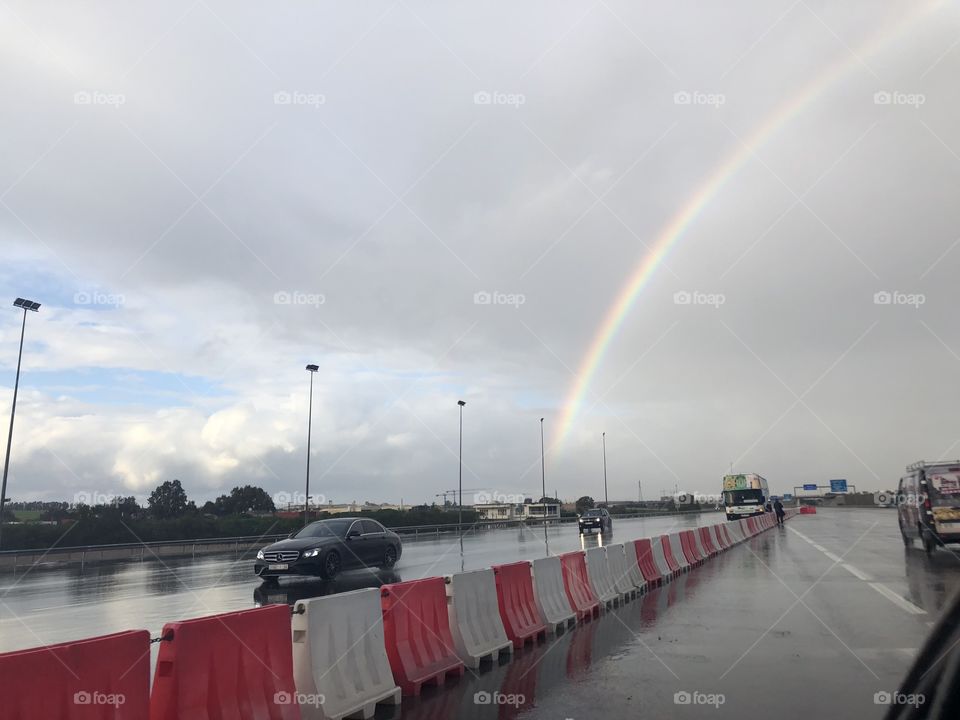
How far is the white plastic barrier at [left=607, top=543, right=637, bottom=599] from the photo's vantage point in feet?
46.7

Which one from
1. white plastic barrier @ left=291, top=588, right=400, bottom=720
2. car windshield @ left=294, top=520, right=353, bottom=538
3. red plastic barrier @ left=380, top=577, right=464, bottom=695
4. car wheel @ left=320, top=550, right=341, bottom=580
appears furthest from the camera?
car windshield @ left=294, top=520, right=353, bottom=538

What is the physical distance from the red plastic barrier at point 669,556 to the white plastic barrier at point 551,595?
749cm

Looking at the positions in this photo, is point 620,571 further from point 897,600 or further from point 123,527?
point 123,527

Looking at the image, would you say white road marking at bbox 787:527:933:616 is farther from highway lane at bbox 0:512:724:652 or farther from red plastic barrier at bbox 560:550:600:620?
highway lane at bbox 0:512:724:652

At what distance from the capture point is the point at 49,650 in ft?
14.1

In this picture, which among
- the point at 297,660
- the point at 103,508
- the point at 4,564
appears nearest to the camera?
the point at 297,660

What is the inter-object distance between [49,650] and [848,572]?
18219 millimetres

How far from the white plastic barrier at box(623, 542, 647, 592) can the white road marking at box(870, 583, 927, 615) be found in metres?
4.44

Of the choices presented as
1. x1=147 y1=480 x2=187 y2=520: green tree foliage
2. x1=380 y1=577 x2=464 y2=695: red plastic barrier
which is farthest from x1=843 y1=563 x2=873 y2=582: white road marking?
x1=147 y1=480 x2=187 y2=520: green tree foliage

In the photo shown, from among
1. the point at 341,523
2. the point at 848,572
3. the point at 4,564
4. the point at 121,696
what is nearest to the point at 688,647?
the point at 121,696

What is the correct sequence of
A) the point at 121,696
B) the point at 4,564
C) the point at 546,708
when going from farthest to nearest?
the point at 4,564
the point at 546,708
the point at 121,696

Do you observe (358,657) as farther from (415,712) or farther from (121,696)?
(121,696)

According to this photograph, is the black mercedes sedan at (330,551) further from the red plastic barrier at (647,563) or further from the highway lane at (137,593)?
the red plastic barrier at (647,563)

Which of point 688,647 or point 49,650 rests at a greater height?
point 49,650
